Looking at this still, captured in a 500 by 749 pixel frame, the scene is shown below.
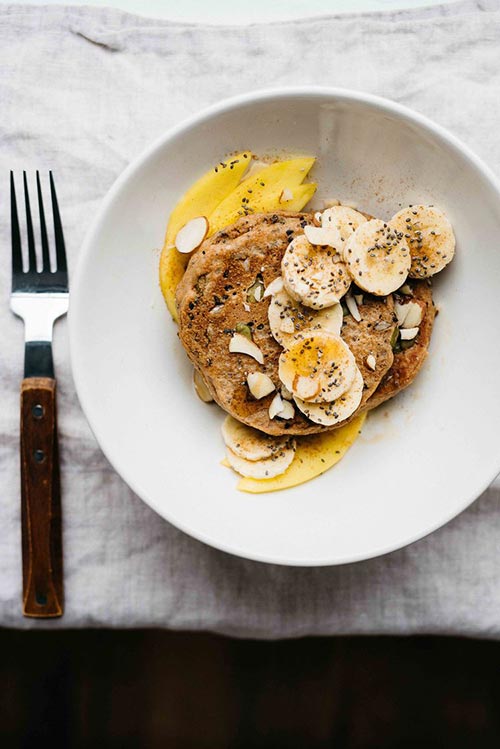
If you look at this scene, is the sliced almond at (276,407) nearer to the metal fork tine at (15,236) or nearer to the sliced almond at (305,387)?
the sliced almond at (305,387)

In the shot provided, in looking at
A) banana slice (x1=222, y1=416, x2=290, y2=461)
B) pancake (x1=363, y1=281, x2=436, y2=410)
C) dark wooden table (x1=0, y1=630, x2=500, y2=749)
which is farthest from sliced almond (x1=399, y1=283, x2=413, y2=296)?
dark wooden table (x1=0, y1=630, x2=500, y2=749)

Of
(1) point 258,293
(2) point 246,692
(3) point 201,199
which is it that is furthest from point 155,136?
(2) point 246,692

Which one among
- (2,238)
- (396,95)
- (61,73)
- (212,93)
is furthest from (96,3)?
(396,95)

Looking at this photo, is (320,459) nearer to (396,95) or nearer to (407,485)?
(407,485)

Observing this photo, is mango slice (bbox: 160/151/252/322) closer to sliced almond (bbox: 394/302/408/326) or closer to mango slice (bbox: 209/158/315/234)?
mango slice (bbox: 209/158/315/234)

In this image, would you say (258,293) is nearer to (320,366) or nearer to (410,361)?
(320,366)

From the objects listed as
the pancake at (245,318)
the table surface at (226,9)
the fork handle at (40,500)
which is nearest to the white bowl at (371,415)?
the pancake at (245,318)
